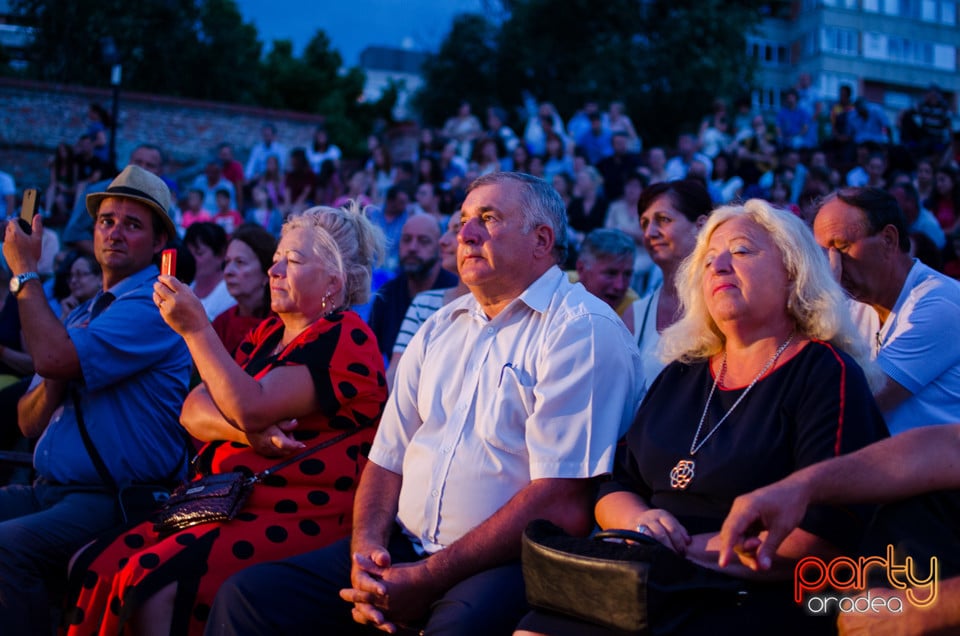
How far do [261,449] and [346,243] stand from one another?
965mm

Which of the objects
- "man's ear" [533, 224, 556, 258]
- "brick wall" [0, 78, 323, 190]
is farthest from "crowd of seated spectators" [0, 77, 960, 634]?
"brick wall" [0, 78, 323, 190]

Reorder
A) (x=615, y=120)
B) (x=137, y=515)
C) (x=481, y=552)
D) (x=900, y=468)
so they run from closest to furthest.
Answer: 1. (x=900, y=468)
2. (x=481, y=552)
3. (x=137, y=515)
4. (x=615, y=120)

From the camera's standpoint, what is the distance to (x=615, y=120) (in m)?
15.7

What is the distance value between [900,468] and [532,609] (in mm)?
1075

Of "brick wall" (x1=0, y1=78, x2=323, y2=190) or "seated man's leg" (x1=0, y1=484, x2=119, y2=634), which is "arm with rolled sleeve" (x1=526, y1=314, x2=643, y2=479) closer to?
"seated man's leg" (x1=0, y1=484, x2=119, y2=634)

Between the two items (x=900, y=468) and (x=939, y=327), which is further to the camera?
(x=939, y=327)

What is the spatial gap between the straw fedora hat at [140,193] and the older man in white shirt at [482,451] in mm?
1622

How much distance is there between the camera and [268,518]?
134 inches

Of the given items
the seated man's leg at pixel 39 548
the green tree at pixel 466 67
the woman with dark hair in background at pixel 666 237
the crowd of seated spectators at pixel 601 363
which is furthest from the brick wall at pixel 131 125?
the woman with dark hair in background at pixel 666 237

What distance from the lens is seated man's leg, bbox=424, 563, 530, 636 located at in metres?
2.70

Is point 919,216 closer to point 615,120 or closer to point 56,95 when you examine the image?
point 615,120

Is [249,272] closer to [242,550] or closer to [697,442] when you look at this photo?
[242,550]

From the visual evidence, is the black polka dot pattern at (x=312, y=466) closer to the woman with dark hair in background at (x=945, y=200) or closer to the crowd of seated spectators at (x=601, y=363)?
the crowd of seated spectators at (x=601, y=363)

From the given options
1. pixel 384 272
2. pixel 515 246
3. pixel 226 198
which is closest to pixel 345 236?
pixel 515 246
